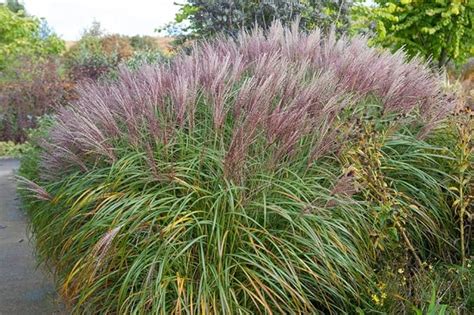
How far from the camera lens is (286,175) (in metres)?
2.90

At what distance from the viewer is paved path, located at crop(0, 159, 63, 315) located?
3.71 metres

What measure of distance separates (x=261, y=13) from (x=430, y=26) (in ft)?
18.3

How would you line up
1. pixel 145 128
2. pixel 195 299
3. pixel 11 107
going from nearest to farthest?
pixel 195 299
pixel 145 128
pixel 11 107

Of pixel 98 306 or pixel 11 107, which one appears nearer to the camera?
pixel 98 306

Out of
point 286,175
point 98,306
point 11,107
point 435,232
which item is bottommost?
point 11,107

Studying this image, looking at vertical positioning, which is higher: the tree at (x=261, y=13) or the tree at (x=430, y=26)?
the tree at (x=261, y=13)

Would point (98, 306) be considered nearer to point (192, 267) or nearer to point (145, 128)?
point (192, 267)

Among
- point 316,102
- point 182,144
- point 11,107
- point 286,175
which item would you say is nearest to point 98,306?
point 182,144

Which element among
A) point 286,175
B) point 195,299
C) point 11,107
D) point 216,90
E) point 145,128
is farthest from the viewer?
point 11,107

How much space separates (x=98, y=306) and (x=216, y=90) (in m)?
1.41

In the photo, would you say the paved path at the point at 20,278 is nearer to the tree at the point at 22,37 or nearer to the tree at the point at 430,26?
the tree at the point at 430,26

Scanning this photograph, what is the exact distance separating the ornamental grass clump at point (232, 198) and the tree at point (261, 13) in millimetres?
3689

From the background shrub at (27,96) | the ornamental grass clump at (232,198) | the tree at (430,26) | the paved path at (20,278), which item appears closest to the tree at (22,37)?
the background shrub at (27,96)

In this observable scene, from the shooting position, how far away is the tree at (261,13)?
716 centimetres
